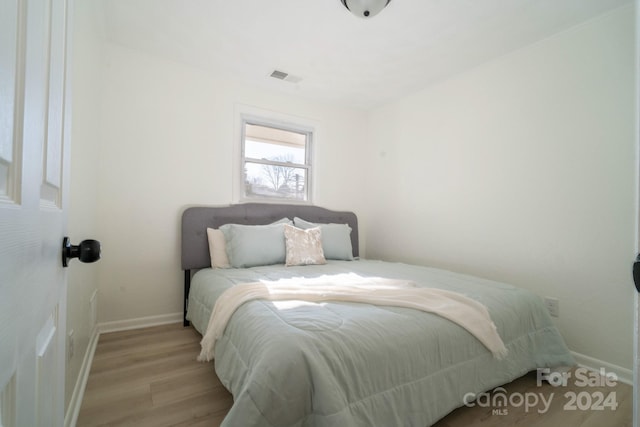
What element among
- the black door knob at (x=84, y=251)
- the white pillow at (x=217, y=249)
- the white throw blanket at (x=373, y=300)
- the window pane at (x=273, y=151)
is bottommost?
the white throw blanket at (x=373, y=300)

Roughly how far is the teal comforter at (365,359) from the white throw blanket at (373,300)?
0.05 m

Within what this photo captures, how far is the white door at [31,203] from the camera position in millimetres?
321

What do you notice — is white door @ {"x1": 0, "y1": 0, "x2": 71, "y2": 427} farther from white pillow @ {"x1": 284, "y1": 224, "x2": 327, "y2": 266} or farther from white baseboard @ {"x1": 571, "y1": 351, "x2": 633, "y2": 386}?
white baseboard @ {"x1": 571, "y1": 351, "x2": 633, "y2": 386}

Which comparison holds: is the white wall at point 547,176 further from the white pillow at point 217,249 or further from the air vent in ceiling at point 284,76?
the white pillow at point 217,249

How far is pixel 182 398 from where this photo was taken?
1596 mm

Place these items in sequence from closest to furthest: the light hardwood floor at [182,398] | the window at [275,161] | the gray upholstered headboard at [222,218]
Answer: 1. the light hardwood floor at [182,398]
2. the gray upholstered headboard at [222,218]
3. the window at [275,161]

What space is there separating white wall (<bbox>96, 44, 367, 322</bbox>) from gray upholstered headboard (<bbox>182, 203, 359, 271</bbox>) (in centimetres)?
15

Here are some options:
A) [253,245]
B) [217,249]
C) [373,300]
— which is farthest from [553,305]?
[217,249]

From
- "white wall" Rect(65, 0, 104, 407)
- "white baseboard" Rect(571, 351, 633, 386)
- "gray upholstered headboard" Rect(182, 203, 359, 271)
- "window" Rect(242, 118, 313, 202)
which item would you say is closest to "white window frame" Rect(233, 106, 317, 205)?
"window" Rect(242, 118, 313, 202)

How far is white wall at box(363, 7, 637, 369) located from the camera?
1.94m

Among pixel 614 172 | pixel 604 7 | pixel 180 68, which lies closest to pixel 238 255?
pixel 180 68

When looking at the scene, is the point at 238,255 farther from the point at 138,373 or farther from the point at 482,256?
the point at 482,256

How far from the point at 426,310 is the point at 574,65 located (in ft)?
7.37

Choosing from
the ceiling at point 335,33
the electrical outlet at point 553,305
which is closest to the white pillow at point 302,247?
the ceiling at point 335,33
